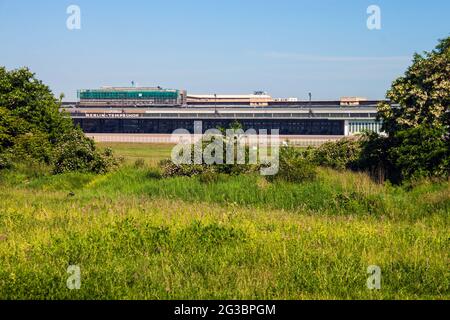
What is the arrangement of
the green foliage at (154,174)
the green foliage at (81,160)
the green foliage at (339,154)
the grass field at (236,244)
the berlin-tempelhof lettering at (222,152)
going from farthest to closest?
the green foliage at (81,160), the green foliage at (339,154), the green foliage at (154,174), the berlin-tempelhof lettering at (222,152), the grass field at (236,244)

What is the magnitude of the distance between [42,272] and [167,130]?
256 feet

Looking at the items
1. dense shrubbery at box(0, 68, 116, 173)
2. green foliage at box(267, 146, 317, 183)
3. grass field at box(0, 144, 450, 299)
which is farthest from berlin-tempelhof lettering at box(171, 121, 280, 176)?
dense shrubbery at box(0, 68, 116, 173)

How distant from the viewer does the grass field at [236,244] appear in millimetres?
8703

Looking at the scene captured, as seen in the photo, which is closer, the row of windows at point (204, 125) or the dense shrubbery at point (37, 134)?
the dense shrubbery at point (37, 134)

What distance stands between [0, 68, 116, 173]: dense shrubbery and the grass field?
527 centimetres

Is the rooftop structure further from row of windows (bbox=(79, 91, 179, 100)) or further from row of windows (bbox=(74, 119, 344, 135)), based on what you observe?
row of windows (bbox=(74, 119, 344, 135))

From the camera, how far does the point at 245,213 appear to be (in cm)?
1479

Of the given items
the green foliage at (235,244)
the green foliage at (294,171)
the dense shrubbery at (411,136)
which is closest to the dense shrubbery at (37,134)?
the green foliage at (235,244)

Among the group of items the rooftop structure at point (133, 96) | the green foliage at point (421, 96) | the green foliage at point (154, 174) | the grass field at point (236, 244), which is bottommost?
the grass field at point (236, 244)

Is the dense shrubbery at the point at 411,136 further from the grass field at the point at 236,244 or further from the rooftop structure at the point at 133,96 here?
the rooftop structure at the point at 133,96

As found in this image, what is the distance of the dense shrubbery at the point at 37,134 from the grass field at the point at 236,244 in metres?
5.27

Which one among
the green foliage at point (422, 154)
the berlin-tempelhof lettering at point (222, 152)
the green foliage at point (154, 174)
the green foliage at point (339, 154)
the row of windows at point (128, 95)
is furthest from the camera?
the row of windows at point (128, 95)

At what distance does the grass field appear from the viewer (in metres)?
8.70

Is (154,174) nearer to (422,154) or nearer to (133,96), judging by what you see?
(422,154)
